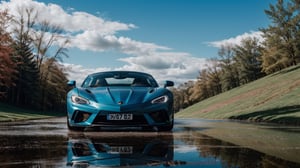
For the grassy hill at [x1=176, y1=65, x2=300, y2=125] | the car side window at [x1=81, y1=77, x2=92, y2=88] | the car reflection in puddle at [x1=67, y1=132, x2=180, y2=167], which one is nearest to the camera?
the car reflection in puddle at [x1=67, y1=132, x2=180, y2=167]

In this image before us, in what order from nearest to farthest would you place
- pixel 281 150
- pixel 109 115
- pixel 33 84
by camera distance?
pixel 281 150, pixel 109 115, pixel 33 84

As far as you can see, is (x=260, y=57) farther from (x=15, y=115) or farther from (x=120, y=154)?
(x=120, y=154)

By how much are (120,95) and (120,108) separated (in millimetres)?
410

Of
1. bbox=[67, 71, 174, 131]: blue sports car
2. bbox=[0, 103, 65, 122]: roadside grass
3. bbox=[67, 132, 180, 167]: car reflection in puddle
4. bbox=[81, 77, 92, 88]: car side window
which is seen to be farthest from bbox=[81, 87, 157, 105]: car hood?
bbox=[0, 103, 65, 122]: roadside grass

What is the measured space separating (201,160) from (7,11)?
1351 inches

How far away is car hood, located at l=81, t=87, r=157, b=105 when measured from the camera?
718 cm

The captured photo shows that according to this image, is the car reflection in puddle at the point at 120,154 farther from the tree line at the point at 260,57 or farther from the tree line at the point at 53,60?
the tree line at the point at 260,57

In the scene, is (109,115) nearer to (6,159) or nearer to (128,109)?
(128,109)

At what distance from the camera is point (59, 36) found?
48.4 m

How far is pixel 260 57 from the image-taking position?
3211 inches

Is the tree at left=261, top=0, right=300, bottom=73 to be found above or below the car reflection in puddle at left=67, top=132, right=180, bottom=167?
above

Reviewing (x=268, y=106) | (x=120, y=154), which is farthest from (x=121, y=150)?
(x=268, y=106)

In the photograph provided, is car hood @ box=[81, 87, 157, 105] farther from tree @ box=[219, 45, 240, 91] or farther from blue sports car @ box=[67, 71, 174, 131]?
tree @ box=[219, 45, 240, 91]

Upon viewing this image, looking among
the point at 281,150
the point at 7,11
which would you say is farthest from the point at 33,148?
the point at 7,11
